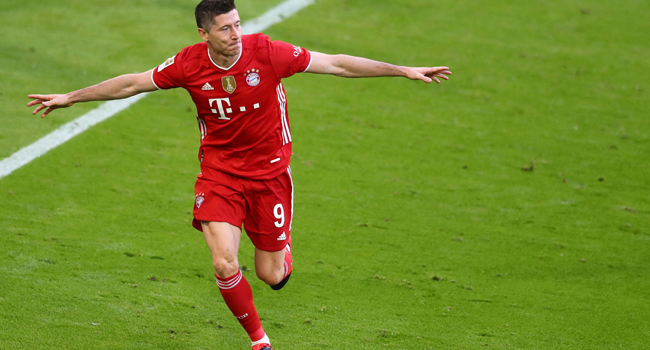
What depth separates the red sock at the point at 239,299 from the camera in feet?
15.5

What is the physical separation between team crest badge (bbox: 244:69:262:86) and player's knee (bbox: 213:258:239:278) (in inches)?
46.2

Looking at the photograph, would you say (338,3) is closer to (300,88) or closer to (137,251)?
(300,88)

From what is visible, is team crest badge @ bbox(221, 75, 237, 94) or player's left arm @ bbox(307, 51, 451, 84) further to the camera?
player's left arm @ bbox(307, 51, 451, 84)

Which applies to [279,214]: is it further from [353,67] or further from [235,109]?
[353,67]

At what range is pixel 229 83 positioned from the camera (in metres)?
4.77

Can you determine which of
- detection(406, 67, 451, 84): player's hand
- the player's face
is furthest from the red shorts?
detection(406, 67, 451, 84): player's hand

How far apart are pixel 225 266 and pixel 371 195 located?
10.2 ft

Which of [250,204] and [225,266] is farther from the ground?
[250,204]

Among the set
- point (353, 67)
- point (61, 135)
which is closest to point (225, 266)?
point (353, 67)

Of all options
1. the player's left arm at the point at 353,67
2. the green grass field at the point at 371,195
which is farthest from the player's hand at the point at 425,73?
the green grass field at the point at 371,195

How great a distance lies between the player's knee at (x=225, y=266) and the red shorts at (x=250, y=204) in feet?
0.90

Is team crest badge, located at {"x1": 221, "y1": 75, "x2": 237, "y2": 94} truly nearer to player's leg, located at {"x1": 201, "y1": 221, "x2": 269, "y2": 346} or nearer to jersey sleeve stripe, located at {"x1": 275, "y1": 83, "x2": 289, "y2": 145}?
jersey sleeve stripe, located at {"x1": 275, "y1": 83, "x2": 289, "y2": 145}

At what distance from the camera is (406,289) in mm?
5883

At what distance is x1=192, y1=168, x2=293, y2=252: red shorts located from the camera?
4.78 meters
